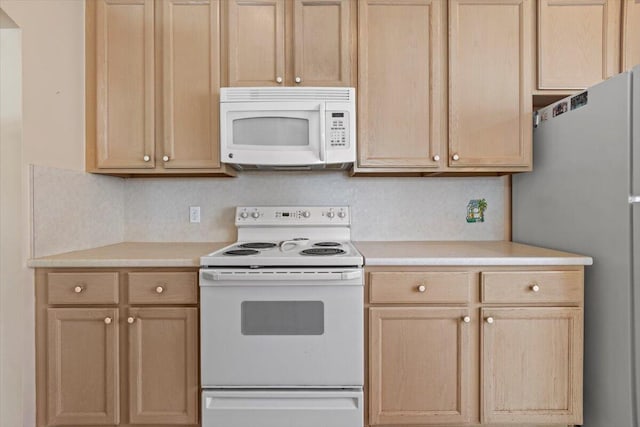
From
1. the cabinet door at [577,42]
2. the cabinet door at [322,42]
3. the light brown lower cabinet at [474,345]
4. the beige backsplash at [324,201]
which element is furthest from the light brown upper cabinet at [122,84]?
the cabinet door at [577,42]

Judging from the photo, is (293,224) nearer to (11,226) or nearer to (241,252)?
(241,252)

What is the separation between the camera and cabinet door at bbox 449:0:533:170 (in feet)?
6.22

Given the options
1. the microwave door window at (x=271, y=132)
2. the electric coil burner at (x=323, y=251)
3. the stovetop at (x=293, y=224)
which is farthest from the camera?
the stovetop at (x=293, y=224)

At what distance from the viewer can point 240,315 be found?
160 cm

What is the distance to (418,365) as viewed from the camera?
1624 mm

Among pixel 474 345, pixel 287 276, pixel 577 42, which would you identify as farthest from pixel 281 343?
pixel 577 42

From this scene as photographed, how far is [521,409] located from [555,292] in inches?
22.2

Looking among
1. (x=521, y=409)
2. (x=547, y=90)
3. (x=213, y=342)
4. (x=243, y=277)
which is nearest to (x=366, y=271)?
(x=243, y=277)

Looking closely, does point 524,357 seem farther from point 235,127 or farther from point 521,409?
point 235,127

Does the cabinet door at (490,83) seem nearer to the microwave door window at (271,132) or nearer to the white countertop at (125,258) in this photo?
the microwave door window at (271,132)

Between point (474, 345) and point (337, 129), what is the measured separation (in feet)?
4.04

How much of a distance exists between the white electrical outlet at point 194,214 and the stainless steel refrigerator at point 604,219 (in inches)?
81.6

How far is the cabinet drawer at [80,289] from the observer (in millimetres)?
1594

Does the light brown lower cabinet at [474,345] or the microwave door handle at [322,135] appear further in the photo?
the microwave door handle at [322,135]
